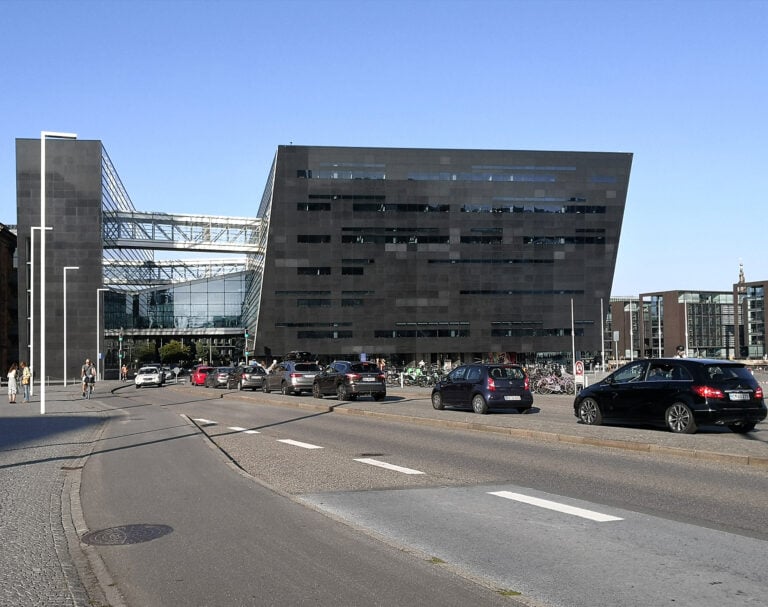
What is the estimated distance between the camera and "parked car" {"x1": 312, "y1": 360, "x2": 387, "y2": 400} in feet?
109

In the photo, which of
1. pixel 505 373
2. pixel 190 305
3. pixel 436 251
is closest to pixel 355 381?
pixel 505 373

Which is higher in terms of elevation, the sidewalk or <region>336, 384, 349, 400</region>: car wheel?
the sidewalk

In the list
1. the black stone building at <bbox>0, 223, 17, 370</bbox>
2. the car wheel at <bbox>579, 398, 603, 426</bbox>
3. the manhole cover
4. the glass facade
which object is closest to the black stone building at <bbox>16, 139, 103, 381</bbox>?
the black stone building at <bbox>0, 223, 17, 370</bbox>

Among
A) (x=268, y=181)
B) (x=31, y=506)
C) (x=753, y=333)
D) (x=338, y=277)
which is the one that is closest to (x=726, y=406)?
(x=31, y=506)

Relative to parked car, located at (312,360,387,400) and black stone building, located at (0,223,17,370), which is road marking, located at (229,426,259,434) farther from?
black stone building, located at (0,223,17,370)

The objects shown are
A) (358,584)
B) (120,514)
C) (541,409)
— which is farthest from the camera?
(541,409)

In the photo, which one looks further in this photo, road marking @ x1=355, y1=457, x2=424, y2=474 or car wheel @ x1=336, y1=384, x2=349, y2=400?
car wheel @ x1=336, y1=384, x2=349, y2=400

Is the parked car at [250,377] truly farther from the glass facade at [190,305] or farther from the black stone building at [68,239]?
the glass facade at [190,305]

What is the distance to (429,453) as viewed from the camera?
1496 centimetres

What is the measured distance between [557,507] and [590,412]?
426 inches

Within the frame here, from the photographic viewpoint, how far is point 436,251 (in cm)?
9650

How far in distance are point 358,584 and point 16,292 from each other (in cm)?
10419

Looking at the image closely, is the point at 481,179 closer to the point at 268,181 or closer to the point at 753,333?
the point at 268,181

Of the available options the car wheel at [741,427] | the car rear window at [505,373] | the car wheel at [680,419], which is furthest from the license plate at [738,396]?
the car rear window at [505,373]
